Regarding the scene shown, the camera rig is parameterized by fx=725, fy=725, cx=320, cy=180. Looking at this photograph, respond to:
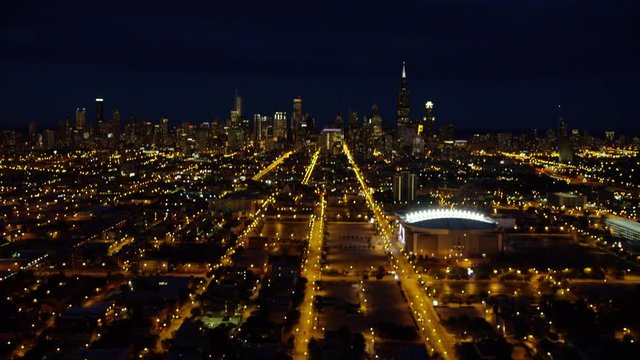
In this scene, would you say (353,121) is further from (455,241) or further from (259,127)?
(455,241)

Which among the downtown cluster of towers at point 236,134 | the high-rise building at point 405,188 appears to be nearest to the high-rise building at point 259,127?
the downtown cluster of towers at point 236,134

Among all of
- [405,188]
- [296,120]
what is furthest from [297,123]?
[405,188]

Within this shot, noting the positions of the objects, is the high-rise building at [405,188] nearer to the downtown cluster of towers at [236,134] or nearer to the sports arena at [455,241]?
the sports arena at [455,241]

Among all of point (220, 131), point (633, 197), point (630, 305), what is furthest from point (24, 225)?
point (220, 131)

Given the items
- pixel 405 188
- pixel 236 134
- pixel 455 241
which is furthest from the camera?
pixel 236 134

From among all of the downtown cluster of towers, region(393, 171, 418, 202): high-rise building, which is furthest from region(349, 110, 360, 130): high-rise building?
region(393, 171, 418, 202): high-rise building

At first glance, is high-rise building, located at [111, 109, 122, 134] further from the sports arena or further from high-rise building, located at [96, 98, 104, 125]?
the sports arena

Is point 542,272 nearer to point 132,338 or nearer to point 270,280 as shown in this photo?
point 270,280
